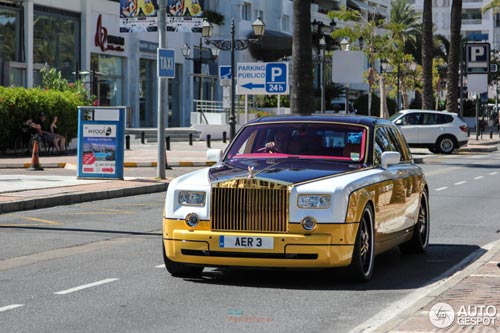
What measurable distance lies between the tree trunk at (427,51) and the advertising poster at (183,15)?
79.1 ft

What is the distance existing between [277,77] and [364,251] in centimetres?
2519

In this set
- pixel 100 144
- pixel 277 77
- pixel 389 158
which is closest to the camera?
pixel 389 158

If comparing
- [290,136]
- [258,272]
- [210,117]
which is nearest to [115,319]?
[258,272]

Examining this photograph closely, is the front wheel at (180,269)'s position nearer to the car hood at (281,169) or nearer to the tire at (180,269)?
the tire at (180,269)

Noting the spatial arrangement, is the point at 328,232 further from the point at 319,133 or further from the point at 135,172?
the point at 135,172

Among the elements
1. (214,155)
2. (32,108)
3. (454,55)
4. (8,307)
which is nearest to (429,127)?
(454,55)

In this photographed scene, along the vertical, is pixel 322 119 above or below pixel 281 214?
above

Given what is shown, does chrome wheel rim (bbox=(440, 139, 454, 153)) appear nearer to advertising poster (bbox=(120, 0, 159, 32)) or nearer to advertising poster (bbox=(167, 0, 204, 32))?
advertising poster (bbox=(167, 0, 204, 32))

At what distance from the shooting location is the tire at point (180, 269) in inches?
428

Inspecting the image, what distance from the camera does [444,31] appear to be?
166 m

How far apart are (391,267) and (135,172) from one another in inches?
745

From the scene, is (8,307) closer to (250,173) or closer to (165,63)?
(250,173)

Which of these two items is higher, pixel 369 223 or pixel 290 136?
pixel 290 136

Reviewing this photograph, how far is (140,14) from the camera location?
1080 inches
